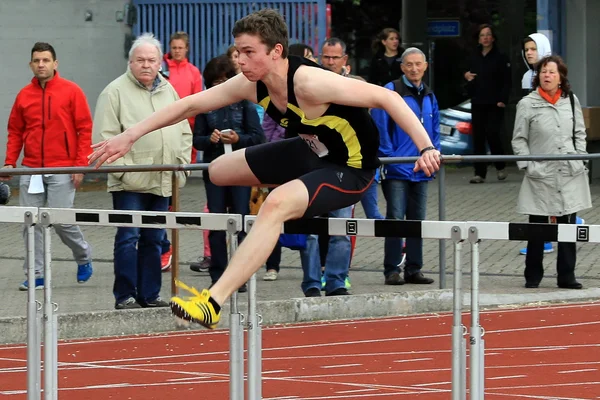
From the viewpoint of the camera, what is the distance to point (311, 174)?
652 cm

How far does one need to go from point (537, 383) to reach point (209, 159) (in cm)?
397

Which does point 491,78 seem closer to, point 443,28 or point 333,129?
point 443,28

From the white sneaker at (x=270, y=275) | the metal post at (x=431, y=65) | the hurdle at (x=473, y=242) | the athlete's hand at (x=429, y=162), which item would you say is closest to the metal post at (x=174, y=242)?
the white sneaker at (x=270, y=275)

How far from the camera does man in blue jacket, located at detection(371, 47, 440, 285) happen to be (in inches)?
465

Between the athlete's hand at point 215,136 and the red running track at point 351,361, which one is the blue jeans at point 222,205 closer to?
the athlete's hand at point 215,136

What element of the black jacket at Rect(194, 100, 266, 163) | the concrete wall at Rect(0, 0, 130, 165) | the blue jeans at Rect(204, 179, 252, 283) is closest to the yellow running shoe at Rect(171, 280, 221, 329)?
the blue jeans at Rect(204, 179, 252, 283)

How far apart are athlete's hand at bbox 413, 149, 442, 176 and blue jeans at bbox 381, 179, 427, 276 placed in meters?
5.70

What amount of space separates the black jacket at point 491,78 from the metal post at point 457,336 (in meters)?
13.0

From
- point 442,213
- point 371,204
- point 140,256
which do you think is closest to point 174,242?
point 140,256

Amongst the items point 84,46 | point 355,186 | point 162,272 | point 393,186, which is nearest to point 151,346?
point 162,272

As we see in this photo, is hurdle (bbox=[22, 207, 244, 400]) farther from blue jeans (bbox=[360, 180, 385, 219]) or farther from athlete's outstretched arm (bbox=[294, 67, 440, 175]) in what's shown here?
blue jeans (bbox=[360, 180, 385, 219])

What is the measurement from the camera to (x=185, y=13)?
19.4m

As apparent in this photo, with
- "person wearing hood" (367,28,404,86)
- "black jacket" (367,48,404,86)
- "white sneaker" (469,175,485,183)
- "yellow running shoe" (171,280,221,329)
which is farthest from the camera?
"black jacket" (367,48,404,86)

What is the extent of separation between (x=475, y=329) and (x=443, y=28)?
55.1 ft
